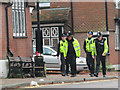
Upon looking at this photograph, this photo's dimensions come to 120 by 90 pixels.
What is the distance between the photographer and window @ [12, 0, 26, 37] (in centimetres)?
1833

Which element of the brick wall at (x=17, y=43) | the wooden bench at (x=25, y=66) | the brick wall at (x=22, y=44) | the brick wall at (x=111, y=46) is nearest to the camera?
the wooden bench at (x=25, y=66)

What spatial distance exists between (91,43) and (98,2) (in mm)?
12210

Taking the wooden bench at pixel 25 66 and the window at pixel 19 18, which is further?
the window at pixel 19 18

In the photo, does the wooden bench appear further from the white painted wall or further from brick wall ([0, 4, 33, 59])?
brick wall ([0, 4, 33, 59])

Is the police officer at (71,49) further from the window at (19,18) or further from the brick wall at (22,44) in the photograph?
the window at (19,18)

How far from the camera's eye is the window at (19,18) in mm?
18328

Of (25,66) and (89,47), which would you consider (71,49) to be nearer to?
(89,47)

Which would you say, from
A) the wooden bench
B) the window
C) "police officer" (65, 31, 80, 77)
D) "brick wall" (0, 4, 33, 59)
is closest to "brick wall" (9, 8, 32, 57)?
"brick wall" (0, 4, 33, 59)

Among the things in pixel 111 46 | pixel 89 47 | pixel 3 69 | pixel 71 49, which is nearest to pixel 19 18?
pixel 3 69

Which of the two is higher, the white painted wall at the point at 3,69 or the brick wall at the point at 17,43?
the brick wall at the point at 17,43

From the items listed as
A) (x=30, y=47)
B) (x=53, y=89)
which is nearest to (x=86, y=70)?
(x=30, y=47)

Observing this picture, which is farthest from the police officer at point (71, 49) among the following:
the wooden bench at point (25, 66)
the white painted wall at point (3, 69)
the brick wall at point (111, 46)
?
the brick wall at point (111, 46)

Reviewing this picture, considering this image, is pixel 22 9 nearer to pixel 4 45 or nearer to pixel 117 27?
pixel 4 45

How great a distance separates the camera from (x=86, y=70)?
22.4 meters
